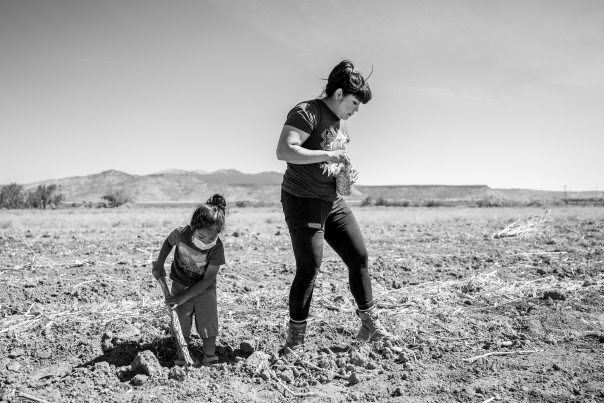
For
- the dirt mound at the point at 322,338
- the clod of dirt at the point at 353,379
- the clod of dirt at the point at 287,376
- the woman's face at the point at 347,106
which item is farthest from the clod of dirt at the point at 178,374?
the woman's face at the point at 347,106

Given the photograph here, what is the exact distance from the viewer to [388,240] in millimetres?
10891

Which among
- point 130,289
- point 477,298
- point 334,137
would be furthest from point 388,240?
point 334,137

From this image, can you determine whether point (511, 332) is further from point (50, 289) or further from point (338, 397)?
point (50, 289)

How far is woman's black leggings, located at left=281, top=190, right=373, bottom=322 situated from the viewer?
3.17m

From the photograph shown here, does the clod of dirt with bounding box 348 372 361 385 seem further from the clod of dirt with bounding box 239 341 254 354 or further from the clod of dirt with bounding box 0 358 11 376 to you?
the clod of dirt with bounding box 0 358 11 376

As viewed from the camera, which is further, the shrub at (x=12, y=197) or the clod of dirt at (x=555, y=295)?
the shrub at (x=12, y=197)

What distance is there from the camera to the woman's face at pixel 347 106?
325 centimetres

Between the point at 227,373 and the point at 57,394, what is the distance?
0.97 metres

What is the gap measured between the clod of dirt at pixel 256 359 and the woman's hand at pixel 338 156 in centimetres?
138

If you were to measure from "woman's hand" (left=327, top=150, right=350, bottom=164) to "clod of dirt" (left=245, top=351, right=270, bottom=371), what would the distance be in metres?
1.38

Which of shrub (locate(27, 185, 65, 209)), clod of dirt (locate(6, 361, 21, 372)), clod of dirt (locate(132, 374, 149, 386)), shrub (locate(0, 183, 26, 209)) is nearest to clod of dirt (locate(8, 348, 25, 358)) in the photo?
clod of dirt (locate(6, 361, 21, 372))

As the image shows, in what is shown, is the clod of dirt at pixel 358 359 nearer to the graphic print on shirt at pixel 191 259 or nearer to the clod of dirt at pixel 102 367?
the graphic print on shirt at pixel 191 259

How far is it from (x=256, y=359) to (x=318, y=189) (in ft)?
3.91

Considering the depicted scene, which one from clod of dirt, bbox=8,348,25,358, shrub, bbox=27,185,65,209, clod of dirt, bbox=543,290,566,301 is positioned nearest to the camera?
clod of dirt, bbox=8,348,25,358
